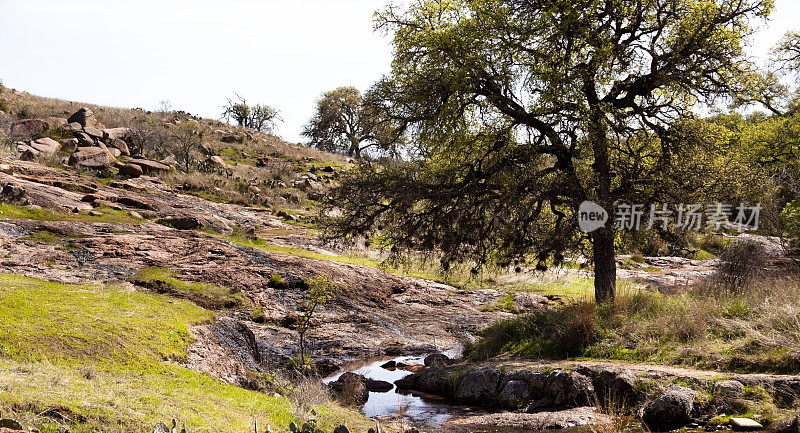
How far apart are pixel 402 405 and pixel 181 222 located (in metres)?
15.7

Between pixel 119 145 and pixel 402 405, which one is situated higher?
pixel 119 145

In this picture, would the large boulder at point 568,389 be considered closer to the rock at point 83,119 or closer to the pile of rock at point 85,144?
the pile of rock at point 85,144

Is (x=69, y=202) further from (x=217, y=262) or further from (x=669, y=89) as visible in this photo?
(x=669, y=89)

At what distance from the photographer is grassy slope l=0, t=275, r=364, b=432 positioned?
7.40 meters

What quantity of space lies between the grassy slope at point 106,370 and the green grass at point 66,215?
7203 mm

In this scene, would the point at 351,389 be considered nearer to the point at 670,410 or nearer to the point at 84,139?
the point at 670,410

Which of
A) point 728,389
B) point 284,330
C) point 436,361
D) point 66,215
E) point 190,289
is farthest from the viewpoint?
point 66,215

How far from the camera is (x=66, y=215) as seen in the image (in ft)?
Result: 72.7

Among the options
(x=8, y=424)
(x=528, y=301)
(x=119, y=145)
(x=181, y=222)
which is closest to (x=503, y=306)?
(x=528, y=301)

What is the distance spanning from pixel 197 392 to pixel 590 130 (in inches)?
425

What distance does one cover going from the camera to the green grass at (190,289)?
17.6 metres

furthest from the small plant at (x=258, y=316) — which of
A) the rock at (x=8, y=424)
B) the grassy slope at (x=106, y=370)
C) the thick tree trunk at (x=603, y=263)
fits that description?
the rock at (x=8, y=424)

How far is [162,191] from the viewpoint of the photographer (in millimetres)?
31922

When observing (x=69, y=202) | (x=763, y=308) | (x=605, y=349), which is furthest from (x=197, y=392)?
(x=69, y=202)
